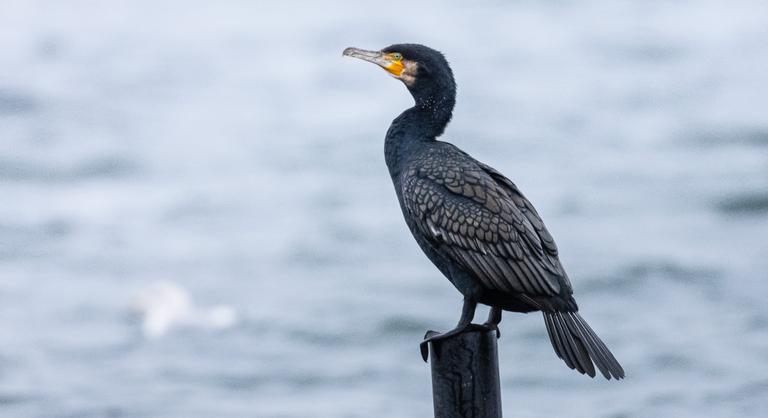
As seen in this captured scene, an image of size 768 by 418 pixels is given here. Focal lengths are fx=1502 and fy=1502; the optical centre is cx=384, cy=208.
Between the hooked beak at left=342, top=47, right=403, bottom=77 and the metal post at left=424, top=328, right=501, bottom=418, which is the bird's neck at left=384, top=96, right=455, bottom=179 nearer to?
the hooked beak at left=342, top=47, right=403, bottom=77

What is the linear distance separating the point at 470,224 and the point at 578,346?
60 centimetres

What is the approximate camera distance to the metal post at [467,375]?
4949mm

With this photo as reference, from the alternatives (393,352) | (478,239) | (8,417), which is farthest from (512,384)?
(478,239)

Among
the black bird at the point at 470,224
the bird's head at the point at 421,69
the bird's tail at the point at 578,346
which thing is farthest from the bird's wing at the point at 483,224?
the bird's head at the point at 421,69

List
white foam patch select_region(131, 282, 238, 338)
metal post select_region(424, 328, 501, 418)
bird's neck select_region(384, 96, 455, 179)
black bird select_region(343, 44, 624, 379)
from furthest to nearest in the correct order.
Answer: white foam patch select_region(131, 282, 238, 338) < bird's neck select_region(384, 96, 455, 179) < black bird select_region(343, 44, 624, 379) < metal post select_region(424, 328, 501, 418)

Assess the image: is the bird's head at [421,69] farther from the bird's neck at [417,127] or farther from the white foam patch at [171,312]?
the white foam patch at [171,312]

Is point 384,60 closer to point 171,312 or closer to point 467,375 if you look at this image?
point 467,375

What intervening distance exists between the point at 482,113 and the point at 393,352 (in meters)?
5.13

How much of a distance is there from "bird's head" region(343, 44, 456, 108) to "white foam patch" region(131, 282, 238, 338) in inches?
223

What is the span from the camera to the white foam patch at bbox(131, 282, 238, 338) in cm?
1122

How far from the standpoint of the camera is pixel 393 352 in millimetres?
10742

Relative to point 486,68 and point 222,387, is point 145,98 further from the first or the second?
point 222,387

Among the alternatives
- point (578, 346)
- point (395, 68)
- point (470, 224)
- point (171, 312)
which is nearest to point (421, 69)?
point (395, 68)

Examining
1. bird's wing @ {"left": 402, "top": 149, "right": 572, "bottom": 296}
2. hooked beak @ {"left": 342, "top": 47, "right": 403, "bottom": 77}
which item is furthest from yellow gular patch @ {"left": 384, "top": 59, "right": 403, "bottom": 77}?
bird's wing @ {"left": 402, "top": 149, "right": 572, "bottom": 296}
